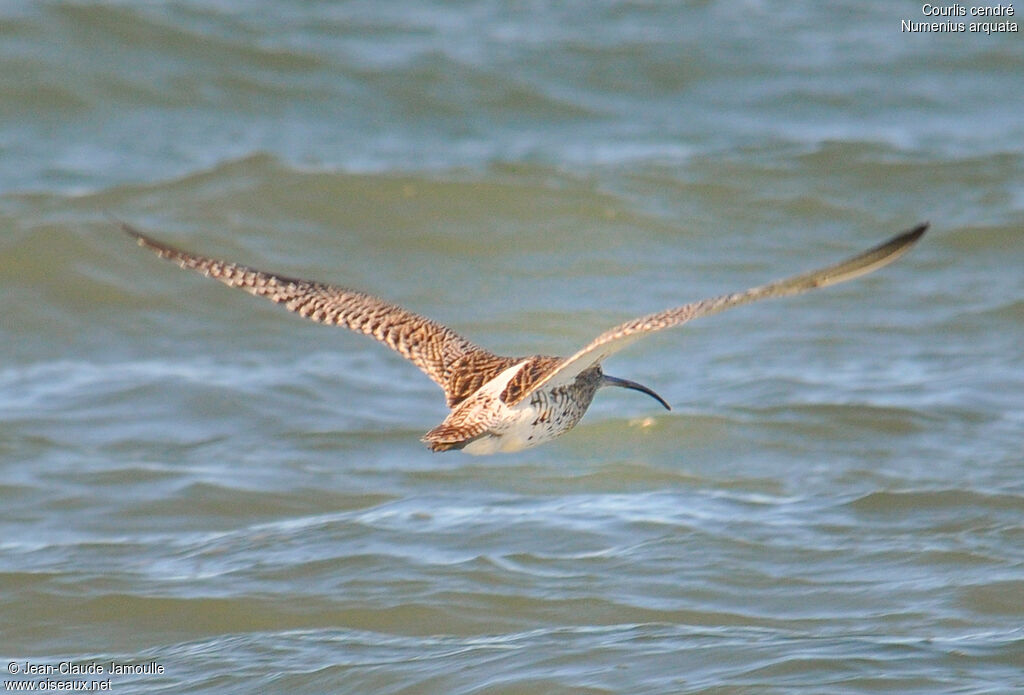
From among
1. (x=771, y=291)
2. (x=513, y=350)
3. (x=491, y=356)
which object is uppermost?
(x=771, y=291)

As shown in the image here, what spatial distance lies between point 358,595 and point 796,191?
724 cm

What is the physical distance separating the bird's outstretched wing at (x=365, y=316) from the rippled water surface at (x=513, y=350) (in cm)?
102

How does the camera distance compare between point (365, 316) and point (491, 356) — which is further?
point (365, 316)

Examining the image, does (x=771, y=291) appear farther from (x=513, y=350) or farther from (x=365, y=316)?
(x=513, y=350)

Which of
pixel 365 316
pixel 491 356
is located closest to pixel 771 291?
pixel 491 356

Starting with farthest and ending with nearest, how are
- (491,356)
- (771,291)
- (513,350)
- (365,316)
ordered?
(513,350), (365,316), (491,356), (771,291)

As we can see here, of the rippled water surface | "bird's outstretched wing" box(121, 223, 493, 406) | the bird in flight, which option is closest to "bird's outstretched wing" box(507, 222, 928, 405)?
the bird in flight

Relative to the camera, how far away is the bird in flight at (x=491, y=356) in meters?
4.72

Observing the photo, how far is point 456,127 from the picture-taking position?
583 inches

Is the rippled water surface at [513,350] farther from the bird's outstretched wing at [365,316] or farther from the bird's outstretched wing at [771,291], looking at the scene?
the bird's outstretched wing at [771,291]

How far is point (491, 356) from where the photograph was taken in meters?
6.78

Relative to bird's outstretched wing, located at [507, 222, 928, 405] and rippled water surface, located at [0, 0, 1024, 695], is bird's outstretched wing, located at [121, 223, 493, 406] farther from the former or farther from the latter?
bird's outstretched wing, located at [507, 222, 928, 405]

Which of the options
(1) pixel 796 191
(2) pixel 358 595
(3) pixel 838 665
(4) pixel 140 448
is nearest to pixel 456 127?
(1) pixel 796 191

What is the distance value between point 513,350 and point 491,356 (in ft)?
10.6
